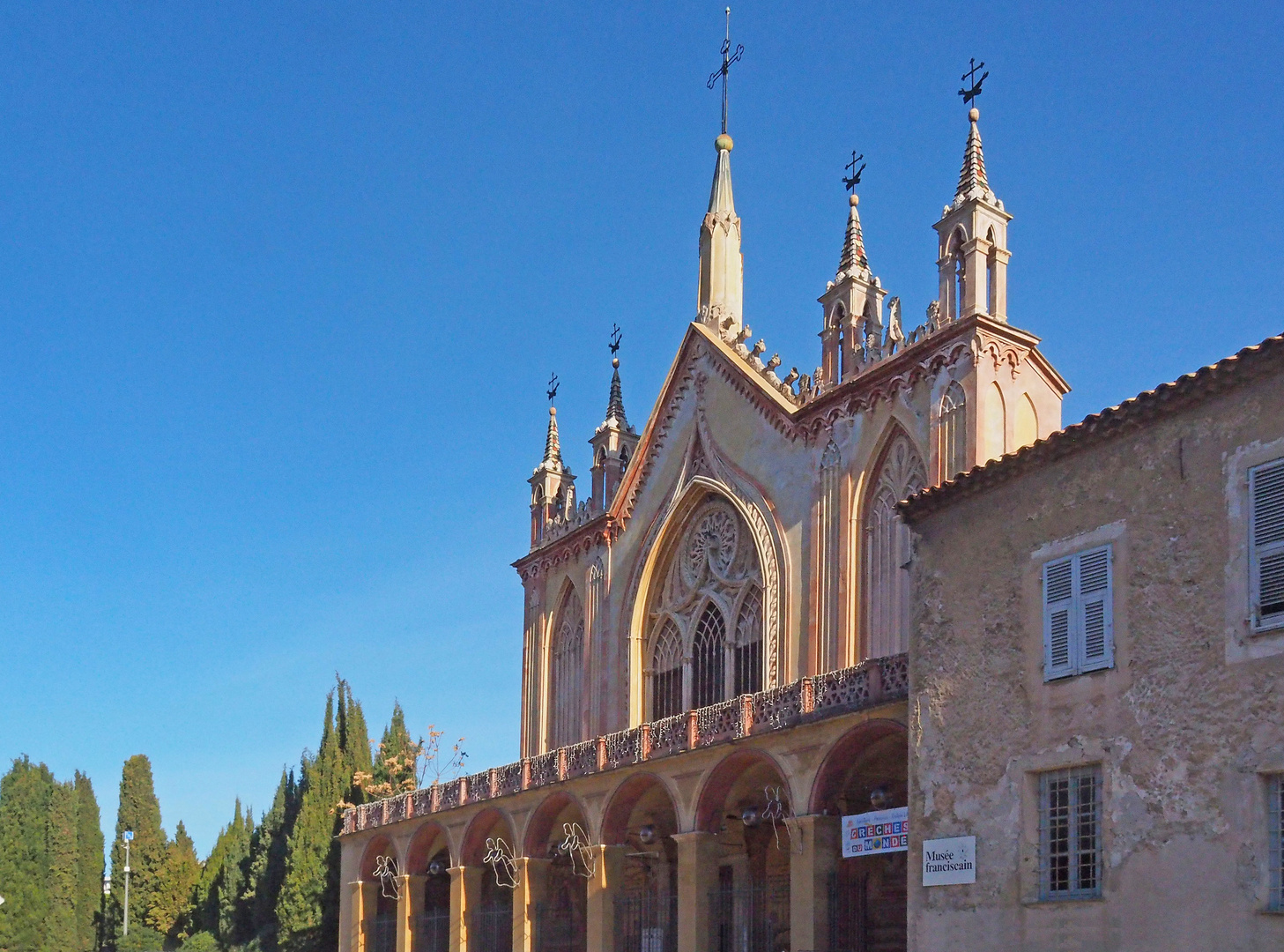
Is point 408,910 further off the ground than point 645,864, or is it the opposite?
point 645,864

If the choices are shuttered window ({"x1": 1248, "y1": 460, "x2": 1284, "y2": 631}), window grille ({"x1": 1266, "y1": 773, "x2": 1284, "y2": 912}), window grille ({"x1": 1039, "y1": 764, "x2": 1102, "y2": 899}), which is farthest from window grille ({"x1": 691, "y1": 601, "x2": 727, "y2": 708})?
window grille ({"x1": 1266, "y1": 773, "x2": 1284, "y2": 912})

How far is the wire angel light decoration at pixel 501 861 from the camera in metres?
36.0

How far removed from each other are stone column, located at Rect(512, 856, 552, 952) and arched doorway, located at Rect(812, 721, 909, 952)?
9.37 m

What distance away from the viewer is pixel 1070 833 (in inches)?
736

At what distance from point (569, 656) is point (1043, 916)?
22.5 metres

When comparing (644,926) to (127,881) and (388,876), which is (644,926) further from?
(127,881)

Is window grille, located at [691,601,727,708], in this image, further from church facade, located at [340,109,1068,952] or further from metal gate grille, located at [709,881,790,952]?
metal gate grille, located at [709,881,790,952]

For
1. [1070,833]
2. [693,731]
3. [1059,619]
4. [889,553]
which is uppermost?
[889,553]

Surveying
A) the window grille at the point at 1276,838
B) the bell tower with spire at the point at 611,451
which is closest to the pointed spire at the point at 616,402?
the bell tower with spire at the point at 611,451

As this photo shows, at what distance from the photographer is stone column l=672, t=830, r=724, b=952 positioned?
28.2 meters

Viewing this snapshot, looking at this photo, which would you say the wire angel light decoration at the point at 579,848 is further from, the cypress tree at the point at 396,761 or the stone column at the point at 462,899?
the cypress tree at the point at 396,761

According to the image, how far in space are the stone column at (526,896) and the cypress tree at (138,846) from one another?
131ft

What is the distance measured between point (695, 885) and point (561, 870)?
10.0 meters

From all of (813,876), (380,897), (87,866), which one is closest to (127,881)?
(87,866)
